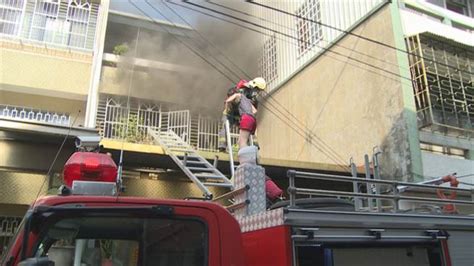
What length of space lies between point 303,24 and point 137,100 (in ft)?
16.7

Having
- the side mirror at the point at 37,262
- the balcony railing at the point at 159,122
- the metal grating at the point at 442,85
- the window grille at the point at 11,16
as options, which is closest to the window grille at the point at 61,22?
the window grille at the point at 11,16

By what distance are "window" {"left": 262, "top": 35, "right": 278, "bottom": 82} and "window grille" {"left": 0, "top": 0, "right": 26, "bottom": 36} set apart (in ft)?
22.0

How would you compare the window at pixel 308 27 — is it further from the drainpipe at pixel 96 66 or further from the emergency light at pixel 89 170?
the emergency light at pixel 89 170

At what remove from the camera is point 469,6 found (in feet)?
44.1

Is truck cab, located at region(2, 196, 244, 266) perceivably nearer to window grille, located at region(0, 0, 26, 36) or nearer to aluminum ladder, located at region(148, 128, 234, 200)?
aluminum ladder, located at region(148, 128, 234, 200)

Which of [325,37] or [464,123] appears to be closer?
[464,123]

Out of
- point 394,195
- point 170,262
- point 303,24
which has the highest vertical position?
point 303,24

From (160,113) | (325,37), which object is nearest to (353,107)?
(325,37)

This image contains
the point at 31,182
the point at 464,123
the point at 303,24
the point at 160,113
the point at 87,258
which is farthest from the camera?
the point at 303,24

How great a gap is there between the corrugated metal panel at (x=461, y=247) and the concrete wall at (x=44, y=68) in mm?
10299

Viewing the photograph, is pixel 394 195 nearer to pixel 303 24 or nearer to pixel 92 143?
pixel 92 143

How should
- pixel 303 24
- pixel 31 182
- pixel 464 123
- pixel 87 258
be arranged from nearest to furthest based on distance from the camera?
1. pixel 87 258
2. pixel 31 182
3. pixel 464 123
4. pixel 303 24

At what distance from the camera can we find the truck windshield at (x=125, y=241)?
2.16 m

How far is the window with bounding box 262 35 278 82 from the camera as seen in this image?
46.4ft
